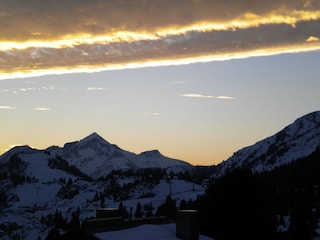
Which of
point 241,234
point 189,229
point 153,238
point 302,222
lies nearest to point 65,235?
point 153,238

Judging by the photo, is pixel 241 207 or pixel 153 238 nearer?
pixel 153 238

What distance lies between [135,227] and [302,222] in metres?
47.6

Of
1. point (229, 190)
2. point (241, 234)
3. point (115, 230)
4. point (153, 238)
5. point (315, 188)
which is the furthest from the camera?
point (315, 188)

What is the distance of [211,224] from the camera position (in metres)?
60.4

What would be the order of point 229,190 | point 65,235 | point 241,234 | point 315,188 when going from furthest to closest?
point 315,188
point 229,190
point 241,234
point 65,235

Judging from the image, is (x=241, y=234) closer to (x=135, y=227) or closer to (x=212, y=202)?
(x=212, y=202)

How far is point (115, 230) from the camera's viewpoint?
35.7m

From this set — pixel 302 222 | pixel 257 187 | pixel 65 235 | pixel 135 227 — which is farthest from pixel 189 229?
pixel 302 222

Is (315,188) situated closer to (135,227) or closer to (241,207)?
(241,207)

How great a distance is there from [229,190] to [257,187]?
3956 millimetres

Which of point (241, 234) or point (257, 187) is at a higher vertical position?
point (257, 187)

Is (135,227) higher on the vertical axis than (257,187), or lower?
lower

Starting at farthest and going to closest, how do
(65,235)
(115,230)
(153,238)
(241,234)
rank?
(241,234) < (115,230) < (153,238) < (65,235)

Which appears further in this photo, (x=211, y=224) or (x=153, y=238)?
(x=211, y=224)
